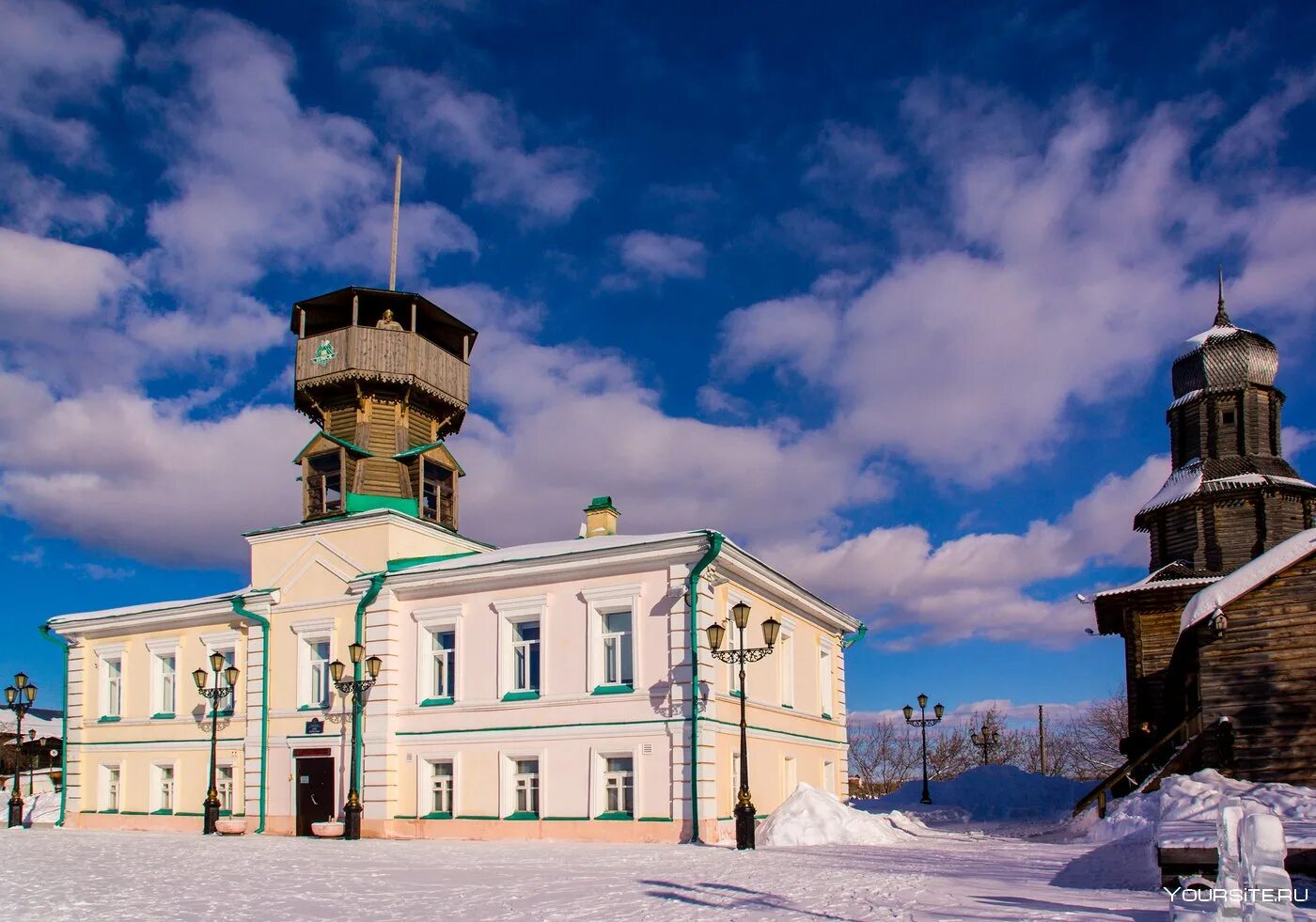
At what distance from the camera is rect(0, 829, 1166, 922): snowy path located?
33.7ft

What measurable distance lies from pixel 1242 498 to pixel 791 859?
2572cm

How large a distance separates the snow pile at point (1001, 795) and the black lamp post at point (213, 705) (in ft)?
59.4

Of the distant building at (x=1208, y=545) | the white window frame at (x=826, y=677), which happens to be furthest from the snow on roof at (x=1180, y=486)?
the white window frame at (x=826, y=677)

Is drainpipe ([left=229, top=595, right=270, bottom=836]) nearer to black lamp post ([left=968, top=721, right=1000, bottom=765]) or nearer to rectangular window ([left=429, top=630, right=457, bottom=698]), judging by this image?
rectangular window ([left=429, top=630, right=457, bottom=698])

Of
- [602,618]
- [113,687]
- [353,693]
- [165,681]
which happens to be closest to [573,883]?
[602,618]

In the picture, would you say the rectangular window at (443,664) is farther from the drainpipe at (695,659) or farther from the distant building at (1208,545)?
the distant building at (1208,545)

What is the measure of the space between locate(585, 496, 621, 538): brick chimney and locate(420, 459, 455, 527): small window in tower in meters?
4.78

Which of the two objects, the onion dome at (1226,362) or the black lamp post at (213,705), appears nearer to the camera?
the black lamp post at (213,705)

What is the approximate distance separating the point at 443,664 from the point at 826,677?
10650 mm

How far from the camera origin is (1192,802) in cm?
1738

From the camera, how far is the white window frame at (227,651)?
2772 cm

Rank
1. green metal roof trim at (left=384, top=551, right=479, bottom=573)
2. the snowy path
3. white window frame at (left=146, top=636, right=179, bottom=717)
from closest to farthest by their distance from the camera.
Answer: the snowy path
green metal roof trim at (left=384, top=551, right=479, bottom=573)
white window frame at (left=146, top=636, right=179, bottom=717)

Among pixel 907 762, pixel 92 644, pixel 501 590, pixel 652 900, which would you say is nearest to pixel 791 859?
pixel 652 900

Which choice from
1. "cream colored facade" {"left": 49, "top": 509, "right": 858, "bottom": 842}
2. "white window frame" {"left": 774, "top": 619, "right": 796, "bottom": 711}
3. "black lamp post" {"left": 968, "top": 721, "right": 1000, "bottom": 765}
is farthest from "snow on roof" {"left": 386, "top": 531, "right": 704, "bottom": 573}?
"black lamp post" {"left": 968, "top": 721, "right": 1000, "bottom": 765}
